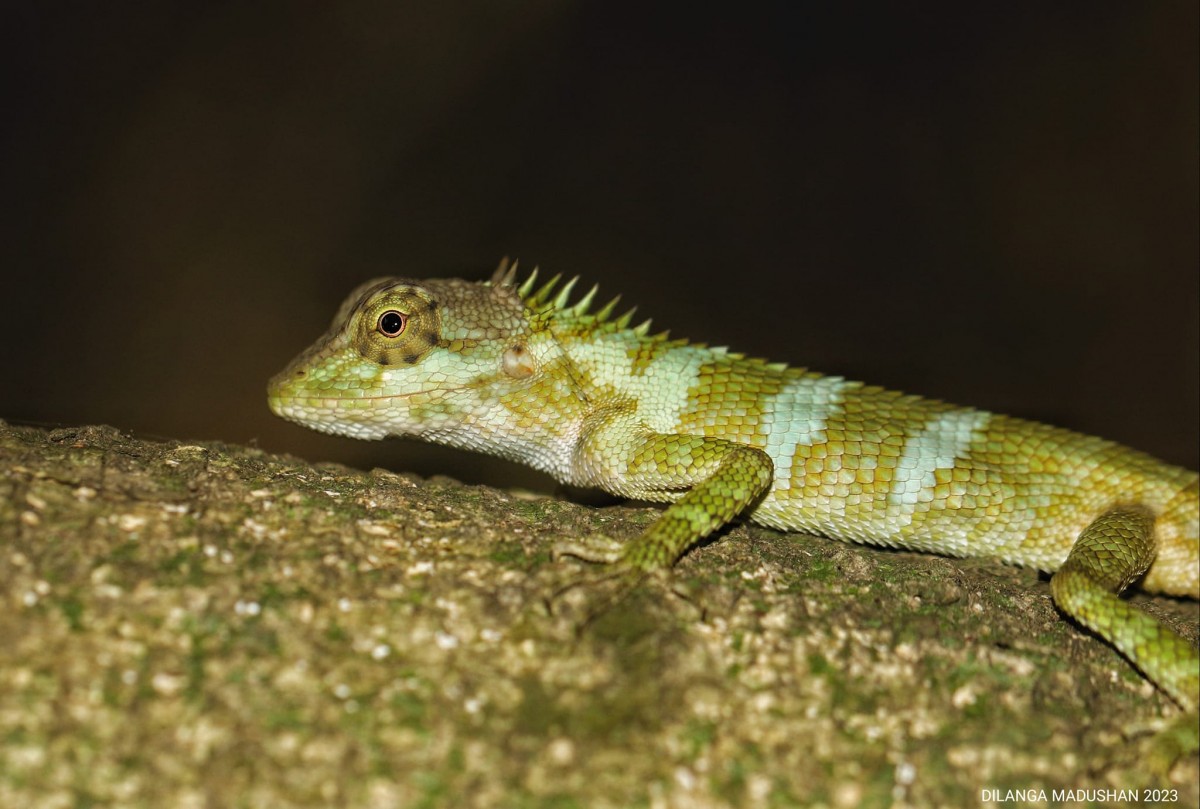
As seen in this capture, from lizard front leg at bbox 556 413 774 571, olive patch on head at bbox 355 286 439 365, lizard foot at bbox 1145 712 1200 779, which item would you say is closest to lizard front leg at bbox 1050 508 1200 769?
lizard foot at bbox 1145 712 1200 779

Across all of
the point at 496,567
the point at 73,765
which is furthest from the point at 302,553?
the point at 73,765

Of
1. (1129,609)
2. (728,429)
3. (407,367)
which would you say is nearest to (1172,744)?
(1129,609)

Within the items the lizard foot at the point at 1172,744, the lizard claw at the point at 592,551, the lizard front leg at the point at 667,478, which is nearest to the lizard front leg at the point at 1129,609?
the lizard foot at the point at 1172,744

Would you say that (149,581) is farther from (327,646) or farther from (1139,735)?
(1139,735)

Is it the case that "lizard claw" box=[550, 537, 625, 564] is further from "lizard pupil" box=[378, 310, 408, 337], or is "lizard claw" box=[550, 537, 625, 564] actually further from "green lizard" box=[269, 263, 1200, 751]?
"lizard pupil" box=[378, 310, 408, 337]

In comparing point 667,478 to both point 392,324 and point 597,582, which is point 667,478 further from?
point 392,324

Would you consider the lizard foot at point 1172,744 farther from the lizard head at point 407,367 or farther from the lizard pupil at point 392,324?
the lizard pupil at point 392,324

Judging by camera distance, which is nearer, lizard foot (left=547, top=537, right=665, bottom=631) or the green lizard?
lizard foot (left=547, top=537, right=665, bottom=631)
